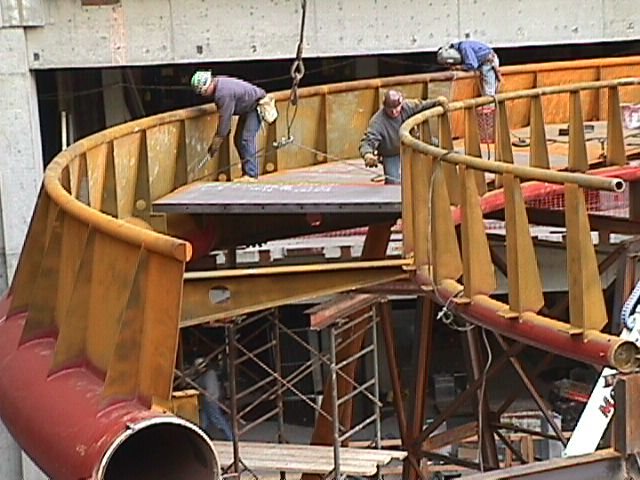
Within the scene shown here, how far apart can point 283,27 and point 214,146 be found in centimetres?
664

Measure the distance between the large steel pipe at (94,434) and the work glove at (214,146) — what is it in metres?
6.28

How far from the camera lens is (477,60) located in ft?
59.4

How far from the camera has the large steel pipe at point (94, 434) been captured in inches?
299

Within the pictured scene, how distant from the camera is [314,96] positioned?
17.2 metres

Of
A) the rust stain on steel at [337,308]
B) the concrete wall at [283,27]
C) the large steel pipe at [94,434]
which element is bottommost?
the rust stain on steel at [337,308]

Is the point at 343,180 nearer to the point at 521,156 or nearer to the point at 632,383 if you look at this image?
the point at 521,156

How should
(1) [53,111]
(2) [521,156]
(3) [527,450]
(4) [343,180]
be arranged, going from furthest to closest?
1. (1) [53,111]
2. (3) [527,450]
3. (2) [521,156]
4. (4) [343,180]

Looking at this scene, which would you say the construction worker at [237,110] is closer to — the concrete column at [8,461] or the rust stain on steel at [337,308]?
the rust stain on steel at [337,308]

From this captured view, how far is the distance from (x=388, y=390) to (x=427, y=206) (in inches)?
678

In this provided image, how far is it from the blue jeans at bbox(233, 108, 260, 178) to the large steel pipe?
21.8ft

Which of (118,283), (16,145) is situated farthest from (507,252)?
(16,145)

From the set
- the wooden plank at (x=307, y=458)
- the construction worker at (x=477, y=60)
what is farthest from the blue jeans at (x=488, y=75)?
the wooden plank at (x=307, y=458)

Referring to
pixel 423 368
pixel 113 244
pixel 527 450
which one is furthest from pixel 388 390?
pixel 113 244

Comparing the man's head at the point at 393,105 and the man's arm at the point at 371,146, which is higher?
the man's head at the point at 393,105
